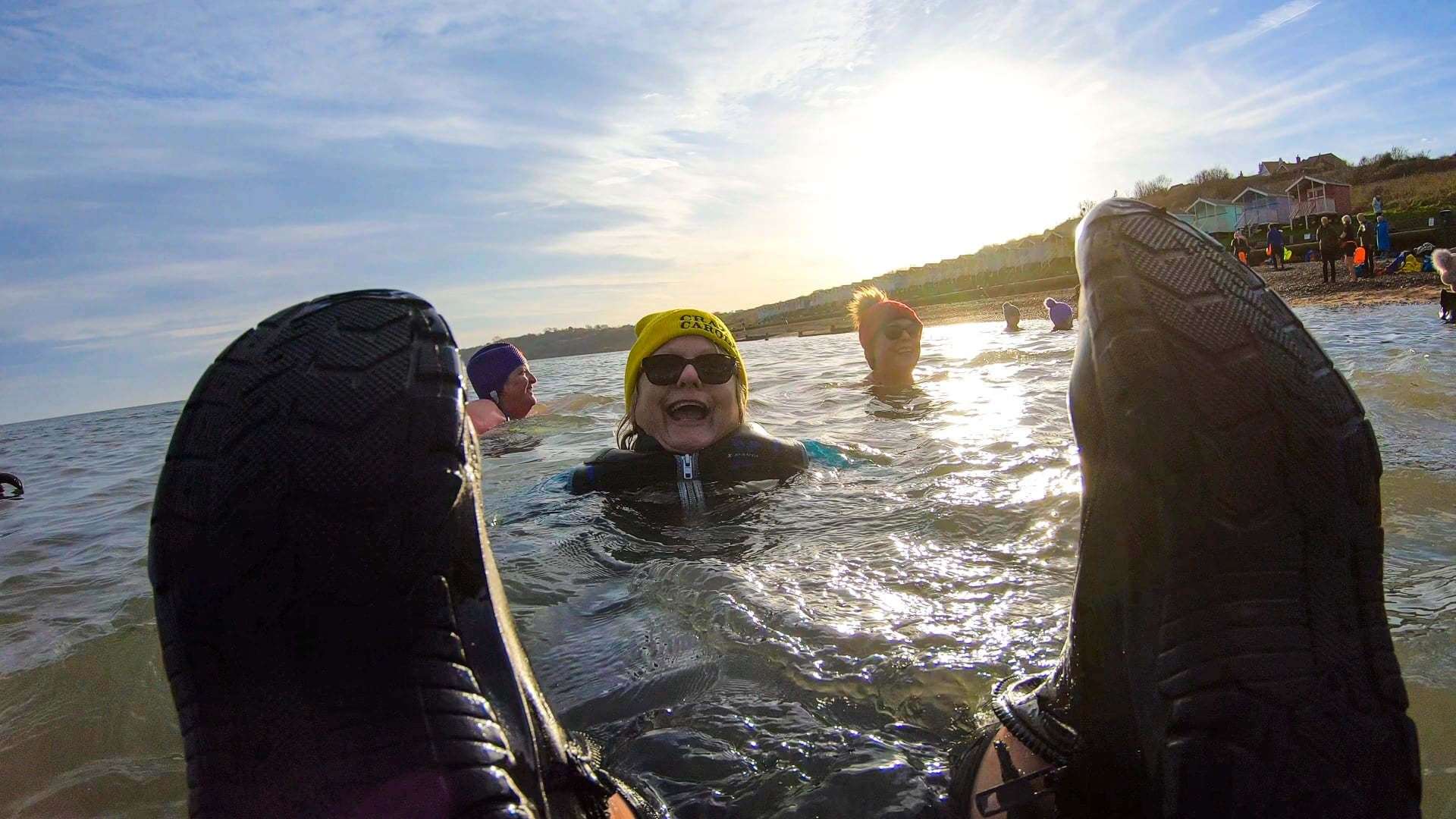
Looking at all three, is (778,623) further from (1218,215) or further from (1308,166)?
(1308,166)

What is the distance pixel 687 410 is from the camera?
4.27m

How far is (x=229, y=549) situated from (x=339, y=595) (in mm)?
180

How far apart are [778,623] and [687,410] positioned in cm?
202

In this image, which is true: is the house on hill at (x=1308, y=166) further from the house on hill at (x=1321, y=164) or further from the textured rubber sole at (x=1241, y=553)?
the textured rubber sole at (x=1241, y=553)

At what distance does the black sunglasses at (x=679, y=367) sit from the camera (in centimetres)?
420

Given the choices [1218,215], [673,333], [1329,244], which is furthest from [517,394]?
[1218,215]

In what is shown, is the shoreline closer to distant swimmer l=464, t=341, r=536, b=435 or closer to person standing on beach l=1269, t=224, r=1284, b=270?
person standing on beach l=1269, t=224, r=1284, b=270

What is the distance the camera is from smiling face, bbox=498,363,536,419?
888 centimetres

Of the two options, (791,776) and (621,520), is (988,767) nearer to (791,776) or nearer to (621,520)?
(791,776)

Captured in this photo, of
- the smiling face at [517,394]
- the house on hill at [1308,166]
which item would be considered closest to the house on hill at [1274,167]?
the house on hill at [1308,166]

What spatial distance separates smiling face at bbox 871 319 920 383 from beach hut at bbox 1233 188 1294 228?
45574mm

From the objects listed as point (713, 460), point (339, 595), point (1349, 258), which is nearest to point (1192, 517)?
point (339, 595)

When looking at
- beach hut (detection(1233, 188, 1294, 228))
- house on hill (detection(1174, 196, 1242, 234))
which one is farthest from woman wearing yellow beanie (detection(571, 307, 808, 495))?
beach hut (detection(1233, 188, 1294, 228))

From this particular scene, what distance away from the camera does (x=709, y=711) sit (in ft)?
6.24
